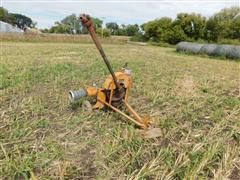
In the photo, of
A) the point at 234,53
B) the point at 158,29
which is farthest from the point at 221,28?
the point at 234,53

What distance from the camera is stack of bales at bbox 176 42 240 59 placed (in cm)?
1565

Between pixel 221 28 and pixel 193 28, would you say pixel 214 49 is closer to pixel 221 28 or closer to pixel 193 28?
pixel 221 28

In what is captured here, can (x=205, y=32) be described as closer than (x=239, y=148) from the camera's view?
No

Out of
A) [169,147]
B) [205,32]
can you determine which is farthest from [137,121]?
[205,32]

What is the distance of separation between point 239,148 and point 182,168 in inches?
31.0

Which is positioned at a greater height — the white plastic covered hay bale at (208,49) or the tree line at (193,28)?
the tree line at (193,28)

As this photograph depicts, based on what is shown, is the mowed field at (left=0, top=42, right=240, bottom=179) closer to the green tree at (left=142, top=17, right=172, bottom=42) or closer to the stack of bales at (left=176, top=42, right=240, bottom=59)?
the stack of bales at (left=176, top=42, right=240, bottom=59)

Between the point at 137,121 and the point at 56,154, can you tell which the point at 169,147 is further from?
the point at 56,154

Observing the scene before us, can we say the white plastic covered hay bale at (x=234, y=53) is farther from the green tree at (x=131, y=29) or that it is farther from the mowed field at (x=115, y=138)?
the green tree at (x=131, y=29)

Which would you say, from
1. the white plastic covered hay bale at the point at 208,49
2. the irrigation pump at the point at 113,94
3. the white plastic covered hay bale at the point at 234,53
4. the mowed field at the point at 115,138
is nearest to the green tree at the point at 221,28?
the white plastic covered hay bale at the point at 208,49

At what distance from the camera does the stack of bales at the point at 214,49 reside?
51.3 feet

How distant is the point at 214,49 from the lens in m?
17.4

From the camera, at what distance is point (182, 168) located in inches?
93.1

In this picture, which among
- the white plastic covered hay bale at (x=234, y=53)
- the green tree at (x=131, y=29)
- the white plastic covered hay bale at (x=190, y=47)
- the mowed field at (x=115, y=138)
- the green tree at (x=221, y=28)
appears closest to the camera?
the mowed field at (x=115, y=138)
